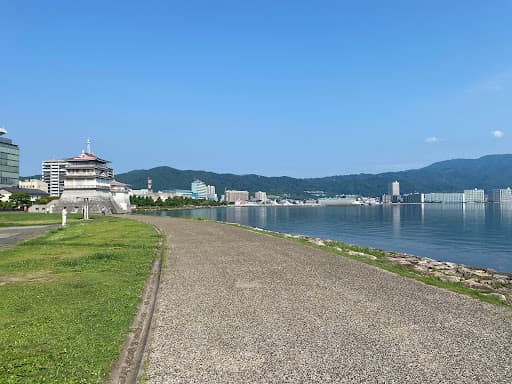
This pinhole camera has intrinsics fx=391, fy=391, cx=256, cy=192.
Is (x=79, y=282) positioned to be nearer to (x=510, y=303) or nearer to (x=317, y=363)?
(x=317, y=363)

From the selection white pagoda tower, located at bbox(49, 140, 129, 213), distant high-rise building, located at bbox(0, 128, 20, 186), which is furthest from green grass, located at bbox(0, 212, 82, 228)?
distant high-rise building, located at bbox(0, 128, 20, 186)

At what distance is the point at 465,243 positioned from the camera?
44.2 metres

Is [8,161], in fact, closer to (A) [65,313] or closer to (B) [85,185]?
(B) [85,185]

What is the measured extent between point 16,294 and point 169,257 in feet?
29.8

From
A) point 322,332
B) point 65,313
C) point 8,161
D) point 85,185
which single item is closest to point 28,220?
point 85,185

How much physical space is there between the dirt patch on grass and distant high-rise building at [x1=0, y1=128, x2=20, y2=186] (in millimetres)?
140756

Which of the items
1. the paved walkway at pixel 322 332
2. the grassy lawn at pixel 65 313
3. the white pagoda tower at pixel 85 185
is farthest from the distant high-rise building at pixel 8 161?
the paved walkway at pixel 322 332

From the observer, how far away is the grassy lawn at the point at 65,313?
6371 millimetres

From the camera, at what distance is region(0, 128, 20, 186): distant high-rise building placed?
133 meters

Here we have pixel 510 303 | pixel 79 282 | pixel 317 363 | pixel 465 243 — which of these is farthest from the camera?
pixel 465 243

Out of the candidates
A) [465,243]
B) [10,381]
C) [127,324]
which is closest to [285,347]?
[127,324]

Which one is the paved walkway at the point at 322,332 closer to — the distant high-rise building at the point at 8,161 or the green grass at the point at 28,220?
the green grass at the point at 28,220

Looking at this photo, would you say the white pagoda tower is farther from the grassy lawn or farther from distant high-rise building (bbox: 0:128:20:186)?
the grassy lawn

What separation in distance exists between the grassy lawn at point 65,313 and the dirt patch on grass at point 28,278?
3cm
